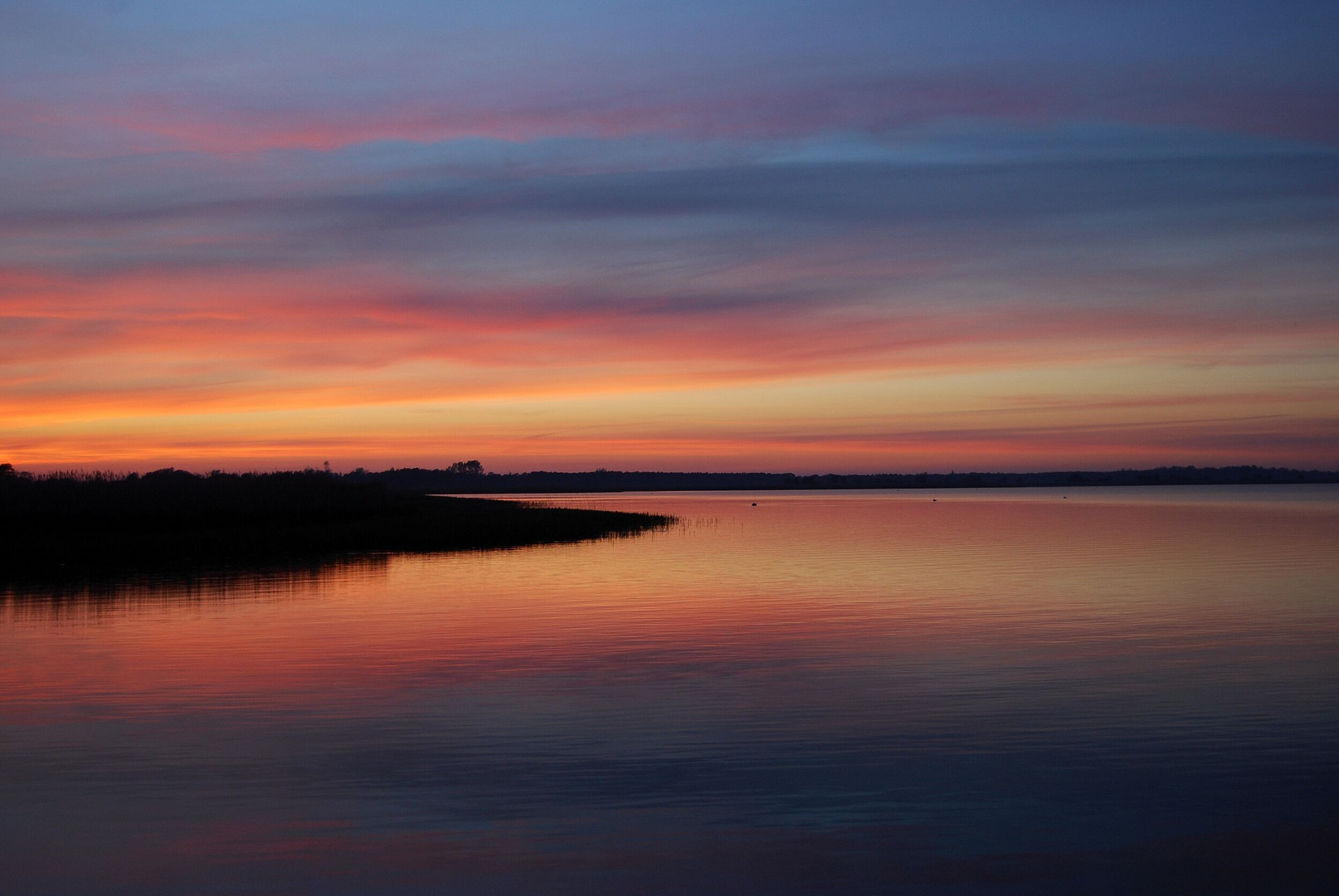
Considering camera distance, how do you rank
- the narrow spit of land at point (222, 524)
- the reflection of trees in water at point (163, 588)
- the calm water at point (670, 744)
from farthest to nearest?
the narrow spit of land at point (222, 524), the reflection of trees in water at point (163, 588), the calm water at point (670, 744)

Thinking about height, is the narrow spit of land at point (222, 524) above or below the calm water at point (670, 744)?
above

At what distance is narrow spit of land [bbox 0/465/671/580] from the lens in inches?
1817

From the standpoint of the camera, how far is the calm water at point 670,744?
10.8 m

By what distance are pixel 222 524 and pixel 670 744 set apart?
4805 cm

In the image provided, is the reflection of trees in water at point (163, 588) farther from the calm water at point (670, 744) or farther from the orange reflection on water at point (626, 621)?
the calm water at point (670, 744)

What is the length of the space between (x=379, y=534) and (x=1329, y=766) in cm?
4928

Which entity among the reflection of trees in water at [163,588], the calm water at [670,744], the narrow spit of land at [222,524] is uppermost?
the narrow spit of land at [222,524]

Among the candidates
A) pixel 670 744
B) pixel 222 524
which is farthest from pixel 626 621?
pixel 222 524

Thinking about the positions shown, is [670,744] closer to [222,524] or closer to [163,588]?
[163,588]

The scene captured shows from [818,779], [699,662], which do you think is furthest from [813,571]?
[818,779]

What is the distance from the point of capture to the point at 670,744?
1530cm

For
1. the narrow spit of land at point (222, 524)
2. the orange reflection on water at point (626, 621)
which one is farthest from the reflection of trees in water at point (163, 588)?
the narrow spit of land at point (222, 524)

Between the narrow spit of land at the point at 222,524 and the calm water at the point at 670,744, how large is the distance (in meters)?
14.6

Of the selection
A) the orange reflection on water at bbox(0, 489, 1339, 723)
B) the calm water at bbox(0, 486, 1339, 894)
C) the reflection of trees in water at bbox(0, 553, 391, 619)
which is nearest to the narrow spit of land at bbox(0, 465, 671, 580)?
the reflection of trees in water at bbox(0, 553, 391, 619)
